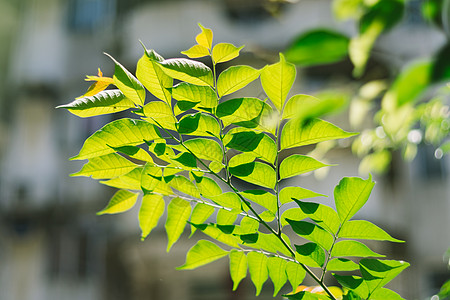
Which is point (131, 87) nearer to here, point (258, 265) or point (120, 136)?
point (120, 136)

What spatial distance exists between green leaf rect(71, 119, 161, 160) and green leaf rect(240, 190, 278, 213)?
0.19 feet

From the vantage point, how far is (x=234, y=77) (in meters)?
0.30

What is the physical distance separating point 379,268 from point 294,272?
5 cm

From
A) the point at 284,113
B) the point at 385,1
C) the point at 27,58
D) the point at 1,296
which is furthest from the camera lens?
the point at 27,58

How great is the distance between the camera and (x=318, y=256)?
310 mm

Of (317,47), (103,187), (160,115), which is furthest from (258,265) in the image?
(103,187)

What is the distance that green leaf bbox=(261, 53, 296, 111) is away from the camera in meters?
0.27

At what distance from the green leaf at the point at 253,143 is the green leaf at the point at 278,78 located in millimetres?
26

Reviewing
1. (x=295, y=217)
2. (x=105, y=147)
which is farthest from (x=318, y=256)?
(x=105, y=147)

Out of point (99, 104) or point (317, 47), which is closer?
point (317, 47)

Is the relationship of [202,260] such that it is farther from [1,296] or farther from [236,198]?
[1,296]

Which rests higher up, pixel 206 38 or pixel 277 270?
pixel 206 38

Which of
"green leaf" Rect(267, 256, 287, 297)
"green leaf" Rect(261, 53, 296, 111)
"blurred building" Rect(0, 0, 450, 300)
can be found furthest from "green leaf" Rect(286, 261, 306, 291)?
"blurred building" Rect(0, 0, 450, 300)

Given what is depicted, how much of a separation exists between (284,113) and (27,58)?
15.8 ft
